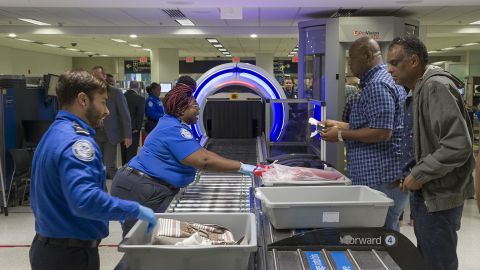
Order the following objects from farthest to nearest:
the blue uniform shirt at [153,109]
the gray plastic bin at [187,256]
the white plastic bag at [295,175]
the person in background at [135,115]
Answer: the blue uniform shirt at [153,109] → the person in background at [135,115] → the white plastic bag at [295,175] → the gray plastic bin at [187,256]

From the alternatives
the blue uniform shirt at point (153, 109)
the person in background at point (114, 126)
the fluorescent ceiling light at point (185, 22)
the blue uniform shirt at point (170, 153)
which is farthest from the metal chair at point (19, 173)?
the fluorescent ceiling light at point (185, 22)

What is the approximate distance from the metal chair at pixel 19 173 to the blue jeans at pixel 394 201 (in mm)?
4931

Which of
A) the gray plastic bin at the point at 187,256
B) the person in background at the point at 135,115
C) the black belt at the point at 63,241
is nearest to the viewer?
the gray plastic bin at the point at 187,256

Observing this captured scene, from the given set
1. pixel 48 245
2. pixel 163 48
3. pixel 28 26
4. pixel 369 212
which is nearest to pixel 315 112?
pixel 369 212

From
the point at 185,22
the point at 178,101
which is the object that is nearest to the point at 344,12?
the point at 185,22

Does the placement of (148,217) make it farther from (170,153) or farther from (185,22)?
(185,22)

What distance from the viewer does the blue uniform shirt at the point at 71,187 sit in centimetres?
183

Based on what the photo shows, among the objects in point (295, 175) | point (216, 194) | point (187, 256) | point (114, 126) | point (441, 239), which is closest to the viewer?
point (187, 256)

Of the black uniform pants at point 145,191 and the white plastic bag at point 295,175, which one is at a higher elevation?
the white plastic bag at point 295,175

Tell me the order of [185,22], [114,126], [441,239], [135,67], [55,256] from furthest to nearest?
[135,67] → [185,22] → [114,126] → [441,239] → [55,256]

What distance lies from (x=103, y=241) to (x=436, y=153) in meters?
3.67

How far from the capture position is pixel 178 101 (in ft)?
9.82

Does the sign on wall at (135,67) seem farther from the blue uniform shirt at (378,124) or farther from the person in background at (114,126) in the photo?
the blue uniform shirt at (378,124)

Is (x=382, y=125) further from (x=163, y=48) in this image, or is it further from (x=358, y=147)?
(x=163, y=48)
